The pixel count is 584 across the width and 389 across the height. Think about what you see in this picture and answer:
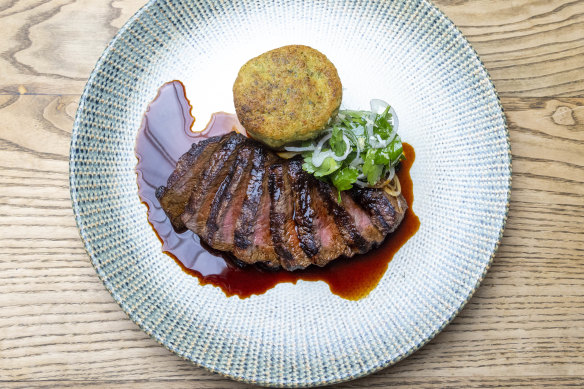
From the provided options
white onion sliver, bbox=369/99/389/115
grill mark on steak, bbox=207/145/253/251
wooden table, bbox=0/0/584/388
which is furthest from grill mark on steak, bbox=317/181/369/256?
wooden table, bbox=0/0/584/388

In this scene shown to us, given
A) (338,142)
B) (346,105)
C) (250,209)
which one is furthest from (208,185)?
(346,105)

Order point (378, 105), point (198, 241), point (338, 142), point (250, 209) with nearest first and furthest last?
point (338, 142), point (250, 209), point (378, 105), point (198, 241)

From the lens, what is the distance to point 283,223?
3.28m

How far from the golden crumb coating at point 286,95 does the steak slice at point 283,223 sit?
26 cm

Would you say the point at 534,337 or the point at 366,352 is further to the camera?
the point at 534,337

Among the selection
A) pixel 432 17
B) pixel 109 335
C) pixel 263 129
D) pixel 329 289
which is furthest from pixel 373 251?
pixel 109 335

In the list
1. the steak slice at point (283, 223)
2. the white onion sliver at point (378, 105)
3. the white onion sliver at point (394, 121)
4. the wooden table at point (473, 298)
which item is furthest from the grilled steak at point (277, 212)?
the wooden table at point (473, 298)

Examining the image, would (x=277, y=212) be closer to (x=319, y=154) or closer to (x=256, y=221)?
(x=256, y=221)

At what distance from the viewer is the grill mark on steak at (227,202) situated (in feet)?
Result: 10.7

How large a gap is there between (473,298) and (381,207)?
1.05 meters

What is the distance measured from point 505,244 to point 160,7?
3214mm

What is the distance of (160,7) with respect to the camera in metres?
3.42

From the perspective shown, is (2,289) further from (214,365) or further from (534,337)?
(534,337)

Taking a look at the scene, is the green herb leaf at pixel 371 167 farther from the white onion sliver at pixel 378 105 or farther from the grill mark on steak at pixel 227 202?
the grill mark on steak at pixel 227 202
